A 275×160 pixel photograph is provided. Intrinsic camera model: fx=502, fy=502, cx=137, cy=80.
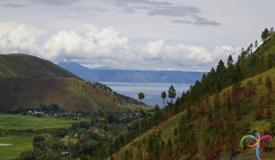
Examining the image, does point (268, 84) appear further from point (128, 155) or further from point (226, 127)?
point (128, 155)

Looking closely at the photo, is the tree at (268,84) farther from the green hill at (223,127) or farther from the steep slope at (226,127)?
the steep slope at (226,127)

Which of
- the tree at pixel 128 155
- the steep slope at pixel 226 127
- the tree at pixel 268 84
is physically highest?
the tree at pixel 268 84

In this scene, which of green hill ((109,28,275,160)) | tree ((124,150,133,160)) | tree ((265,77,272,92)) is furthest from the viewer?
tree ((124,150,133,160))

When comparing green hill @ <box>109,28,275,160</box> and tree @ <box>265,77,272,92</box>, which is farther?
tree @ <box>265,77,272,92</box>

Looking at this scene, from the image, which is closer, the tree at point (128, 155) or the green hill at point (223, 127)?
the green hill at point (223, 127)

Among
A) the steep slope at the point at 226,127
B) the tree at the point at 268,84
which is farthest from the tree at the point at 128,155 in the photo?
the tree at the point at 268,84

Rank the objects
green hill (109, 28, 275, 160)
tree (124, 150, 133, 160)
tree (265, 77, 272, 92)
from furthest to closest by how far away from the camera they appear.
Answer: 1. tree (124, 150, 133, 160)
2. tree (265, 77, 272, 92)
3. green hill (109, 28, 275, 160)

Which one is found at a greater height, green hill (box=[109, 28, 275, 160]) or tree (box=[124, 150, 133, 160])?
green hill (box=[109, 28, 275, 160])

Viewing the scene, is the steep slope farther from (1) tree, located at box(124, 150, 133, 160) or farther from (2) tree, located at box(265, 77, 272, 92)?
(1) tree, located at box(124, 150, 133, 160)

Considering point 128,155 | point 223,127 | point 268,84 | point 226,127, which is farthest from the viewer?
point 128,155

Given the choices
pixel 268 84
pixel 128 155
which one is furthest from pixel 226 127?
pixel 128 155

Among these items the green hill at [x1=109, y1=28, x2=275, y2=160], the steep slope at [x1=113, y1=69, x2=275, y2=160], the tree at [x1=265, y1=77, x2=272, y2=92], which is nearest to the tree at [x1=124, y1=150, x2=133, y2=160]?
the green hill at [x1=109, y1=28, x2=275, y2=160]

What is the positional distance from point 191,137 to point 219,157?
37.0 meters

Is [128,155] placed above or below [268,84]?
below
